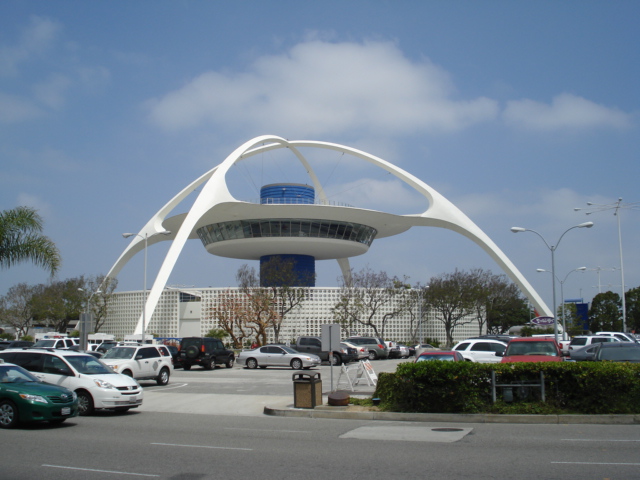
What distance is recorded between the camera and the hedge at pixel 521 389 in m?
14.6

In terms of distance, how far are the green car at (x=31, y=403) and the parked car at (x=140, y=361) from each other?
35.2 ft

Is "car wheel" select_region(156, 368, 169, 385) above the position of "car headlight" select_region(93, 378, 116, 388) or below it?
below

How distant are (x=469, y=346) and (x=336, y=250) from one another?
40.5 metres

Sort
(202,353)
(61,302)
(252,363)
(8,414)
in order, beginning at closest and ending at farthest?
(8,414)
(202,353)
(252,363)
(61,302)

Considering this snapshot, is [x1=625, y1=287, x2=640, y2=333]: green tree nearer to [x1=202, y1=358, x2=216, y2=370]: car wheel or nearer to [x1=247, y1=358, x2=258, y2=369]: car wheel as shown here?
[x1=247, y1=358, x2=258, y2=369]: car wheel

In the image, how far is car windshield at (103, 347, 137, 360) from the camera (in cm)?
2547

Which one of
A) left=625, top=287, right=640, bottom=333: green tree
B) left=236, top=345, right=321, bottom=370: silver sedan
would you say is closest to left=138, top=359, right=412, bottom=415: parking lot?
left=236, top=345, right=321, bottom=370: silver sedan

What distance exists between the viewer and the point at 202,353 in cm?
3569

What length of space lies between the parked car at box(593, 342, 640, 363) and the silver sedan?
60.5ft

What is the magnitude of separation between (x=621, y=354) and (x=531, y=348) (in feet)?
8.69

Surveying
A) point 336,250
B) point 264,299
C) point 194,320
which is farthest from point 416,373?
point 336,250

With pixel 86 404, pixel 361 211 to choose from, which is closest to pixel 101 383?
pixel 86 404

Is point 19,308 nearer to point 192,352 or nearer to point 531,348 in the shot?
point 192,352

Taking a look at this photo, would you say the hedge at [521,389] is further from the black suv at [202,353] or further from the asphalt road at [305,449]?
the black suv at [202,353]
